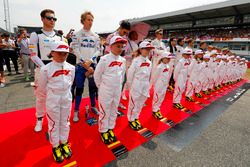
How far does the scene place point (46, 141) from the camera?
8.15ft

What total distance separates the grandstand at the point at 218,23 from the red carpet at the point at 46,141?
71.1ft

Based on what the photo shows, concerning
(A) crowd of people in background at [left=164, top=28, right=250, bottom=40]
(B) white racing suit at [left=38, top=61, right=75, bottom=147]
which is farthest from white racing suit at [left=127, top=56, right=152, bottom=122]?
(A) crowd of people in background at [left=164, top=28, right=250, bottom=40]

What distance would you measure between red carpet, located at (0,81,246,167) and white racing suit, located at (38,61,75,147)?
360mm

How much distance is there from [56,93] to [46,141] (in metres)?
1.04

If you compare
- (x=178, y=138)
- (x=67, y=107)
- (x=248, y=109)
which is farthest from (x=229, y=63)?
(x=67, y=107)

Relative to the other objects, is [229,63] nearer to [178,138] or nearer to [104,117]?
[178,138]

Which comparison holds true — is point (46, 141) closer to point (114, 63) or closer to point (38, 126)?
point (38, 126)

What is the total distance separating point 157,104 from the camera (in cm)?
360

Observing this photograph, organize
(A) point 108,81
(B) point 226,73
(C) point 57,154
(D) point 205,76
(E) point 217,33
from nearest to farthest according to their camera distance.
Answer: (C) point 57,154 → (A) point 108,81 → (D) point 205,76 → (B) point 226,73 → (E) point 217,33

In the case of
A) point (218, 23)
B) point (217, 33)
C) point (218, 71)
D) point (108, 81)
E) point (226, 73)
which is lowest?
point (226, 73)

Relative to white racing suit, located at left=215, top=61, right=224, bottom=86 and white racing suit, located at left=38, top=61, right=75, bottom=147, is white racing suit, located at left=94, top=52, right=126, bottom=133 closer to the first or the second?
white racing suit, located at left=38, top=61, right=75, bottom=147

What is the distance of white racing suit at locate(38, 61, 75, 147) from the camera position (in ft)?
6.41

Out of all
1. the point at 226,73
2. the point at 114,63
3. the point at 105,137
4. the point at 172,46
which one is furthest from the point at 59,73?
the point at 226,73

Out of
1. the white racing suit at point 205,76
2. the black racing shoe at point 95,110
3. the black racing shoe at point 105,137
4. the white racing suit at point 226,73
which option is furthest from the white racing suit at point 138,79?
the white racing suit at point 226,73
